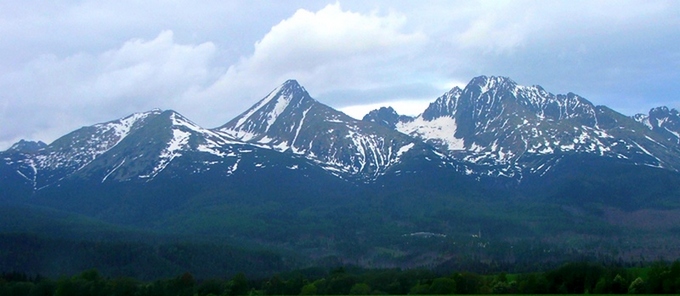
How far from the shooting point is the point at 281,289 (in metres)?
147

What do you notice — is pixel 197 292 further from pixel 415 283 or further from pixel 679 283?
pixel 679 283

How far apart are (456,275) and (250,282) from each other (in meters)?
49.8

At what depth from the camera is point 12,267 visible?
7820 inches

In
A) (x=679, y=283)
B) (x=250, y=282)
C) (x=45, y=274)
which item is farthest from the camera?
(x=45, y=274)

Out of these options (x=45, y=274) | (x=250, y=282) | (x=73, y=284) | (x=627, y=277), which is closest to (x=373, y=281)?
(x=250, y=282)

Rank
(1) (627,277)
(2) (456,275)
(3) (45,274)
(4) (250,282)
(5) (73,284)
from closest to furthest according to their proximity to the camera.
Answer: (1) (627,277)
(2) (456,275)
(5) (73,284)
(4) (250,282)
(3) (45,274)

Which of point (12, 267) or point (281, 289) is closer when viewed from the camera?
point (281, 289)

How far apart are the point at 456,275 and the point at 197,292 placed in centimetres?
4729

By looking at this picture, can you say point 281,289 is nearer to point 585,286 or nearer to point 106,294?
point 106,294

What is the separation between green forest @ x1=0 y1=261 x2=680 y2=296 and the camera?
118 metres

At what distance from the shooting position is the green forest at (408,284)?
386 ft

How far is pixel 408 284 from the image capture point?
146 m

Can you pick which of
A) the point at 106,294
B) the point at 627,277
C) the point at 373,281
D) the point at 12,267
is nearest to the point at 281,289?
the point at 373,281

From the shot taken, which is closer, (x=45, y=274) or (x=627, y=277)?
(x=627, y=277)
